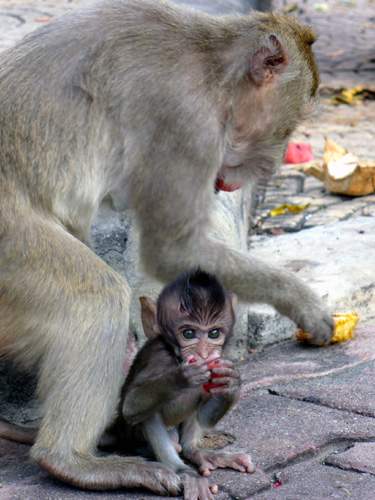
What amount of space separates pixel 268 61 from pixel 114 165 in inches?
26.4

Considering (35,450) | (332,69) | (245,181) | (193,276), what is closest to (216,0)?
(245,181)

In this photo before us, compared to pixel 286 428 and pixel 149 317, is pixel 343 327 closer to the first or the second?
pixel 286 428

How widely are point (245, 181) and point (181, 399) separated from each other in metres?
1.02

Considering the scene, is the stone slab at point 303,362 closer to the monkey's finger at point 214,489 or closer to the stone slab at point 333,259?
the stone slab at point 333,259

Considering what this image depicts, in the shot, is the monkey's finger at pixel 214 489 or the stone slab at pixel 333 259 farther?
the stone slab at pixel 333 259

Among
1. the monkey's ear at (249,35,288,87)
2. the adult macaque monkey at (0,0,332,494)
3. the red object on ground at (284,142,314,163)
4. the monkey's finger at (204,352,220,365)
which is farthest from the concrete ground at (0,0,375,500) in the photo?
the red object on ground at (284,142,314,163)

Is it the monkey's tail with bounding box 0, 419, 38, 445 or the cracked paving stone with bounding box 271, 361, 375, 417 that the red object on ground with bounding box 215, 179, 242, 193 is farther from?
the monkey's tail with bounding box 0, 419, 38, 445

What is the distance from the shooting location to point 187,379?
3.50 m

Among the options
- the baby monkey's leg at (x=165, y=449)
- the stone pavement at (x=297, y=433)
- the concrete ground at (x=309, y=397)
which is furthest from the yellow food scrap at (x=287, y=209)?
the baby monkey's leg at (x=165, y=449)

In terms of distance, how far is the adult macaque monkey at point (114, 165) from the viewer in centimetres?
365

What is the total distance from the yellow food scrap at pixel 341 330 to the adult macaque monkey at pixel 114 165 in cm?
57

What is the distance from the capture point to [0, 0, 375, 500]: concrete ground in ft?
11.8

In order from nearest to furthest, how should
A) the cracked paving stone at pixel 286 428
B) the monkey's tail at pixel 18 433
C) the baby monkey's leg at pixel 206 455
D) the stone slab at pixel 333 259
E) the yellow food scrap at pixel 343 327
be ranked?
1. the baby monkey's leg at pixel 206 455
2. the cracked paving stone at pixel 286 428
3. the monkey's tail at pixel 18 433
4. the yellow food scrap at pixel 343 327
5. the stone slab at pixel 333 259

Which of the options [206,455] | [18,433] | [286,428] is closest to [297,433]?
[286,428]
